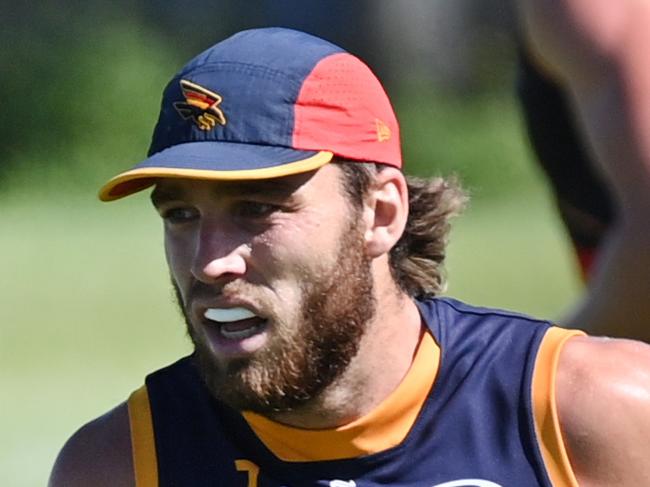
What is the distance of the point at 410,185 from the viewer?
2.38 metres

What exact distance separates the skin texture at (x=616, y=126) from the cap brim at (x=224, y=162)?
612mm

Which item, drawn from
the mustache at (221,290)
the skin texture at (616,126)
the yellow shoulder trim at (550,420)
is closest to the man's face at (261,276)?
the mustache at (221,290)

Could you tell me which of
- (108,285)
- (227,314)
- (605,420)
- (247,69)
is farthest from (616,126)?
(108,285)

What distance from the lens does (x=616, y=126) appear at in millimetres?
2451

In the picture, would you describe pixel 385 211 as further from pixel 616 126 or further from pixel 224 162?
pixel 616 126

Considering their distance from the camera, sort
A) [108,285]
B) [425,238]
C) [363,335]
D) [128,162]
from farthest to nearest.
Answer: [108,285], [128,162], [425,238], [363,335]

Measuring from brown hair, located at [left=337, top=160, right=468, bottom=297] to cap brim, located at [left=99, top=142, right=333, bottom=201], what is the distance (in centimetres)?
31

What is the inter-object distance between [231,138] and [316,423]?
1.35ft

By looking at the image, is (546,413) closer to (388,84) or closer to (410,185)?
(410,185)

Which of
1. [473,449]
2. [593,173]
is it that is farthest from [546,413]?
[593,173]

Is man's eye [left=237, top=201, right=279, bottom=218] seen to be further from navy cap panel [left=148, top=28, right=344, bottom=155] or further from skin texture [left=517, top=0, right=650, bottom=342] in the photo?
skin texture [left=517, top=0, right=650, bottom=342]

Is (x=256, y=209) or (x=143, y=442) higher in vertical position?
(x=256, y=209)

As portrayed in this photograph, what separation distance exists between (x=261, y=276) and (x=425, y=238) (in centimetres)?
44

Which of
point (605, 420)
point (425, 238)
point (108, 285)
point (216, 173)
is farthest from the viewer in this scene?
point (108, 285)
